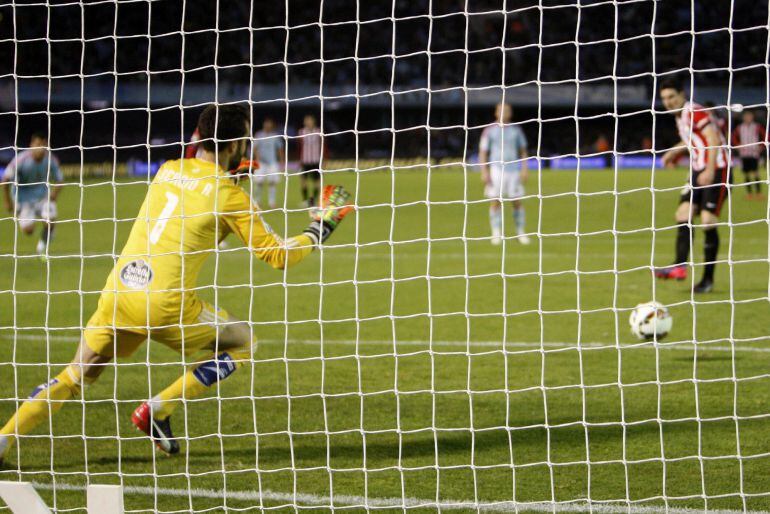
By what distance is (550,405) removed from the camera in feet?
20.4

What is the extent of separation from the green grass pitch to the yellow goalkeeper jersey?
224 millimetres

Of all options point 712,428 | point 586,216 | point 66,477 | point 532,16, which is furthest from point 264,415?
point 532,16

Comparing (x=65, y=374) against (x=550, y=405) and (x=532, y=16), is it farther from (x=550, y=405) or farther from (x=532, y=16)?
(x=532, y=16)

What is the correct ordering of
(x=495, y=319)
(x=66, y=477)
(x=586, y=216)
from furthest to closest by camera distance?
(x=586, y=216), (x=495, y=319), (x=66, y=477)

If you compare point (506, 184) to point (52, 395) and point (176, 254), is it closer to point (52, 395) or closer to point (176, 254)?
point (176, 254)

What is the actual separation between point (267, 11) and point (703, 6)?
14.9m

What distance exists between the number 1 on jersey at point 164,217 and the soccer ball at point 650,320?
322 centimetres

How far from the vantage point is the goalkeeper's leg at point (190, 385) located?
520 centimetres

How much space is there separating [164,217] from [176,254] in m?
0.20

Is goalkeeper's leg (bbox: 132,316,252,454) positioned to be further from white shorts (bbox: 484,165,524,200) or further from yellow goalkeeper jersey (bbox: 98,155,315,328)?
white shorts (bbox: 484,165,524,200)

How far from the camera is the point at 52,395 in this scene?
16.6ft

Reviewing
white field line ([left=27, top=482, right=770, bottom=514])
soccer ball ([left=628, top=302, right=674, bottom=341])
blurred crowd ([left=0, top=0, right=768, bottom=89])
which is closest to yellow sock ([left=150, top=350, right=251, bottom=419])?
white field line ([left=27, top=482, right=770, bottom=514])

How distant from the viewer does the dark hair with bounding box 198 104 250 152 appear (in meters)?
5.04

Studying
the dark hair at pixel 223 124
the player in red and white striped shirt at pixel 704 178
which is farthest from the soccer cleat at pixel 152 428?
the player in red and white striped shirt at pixel 704 178
